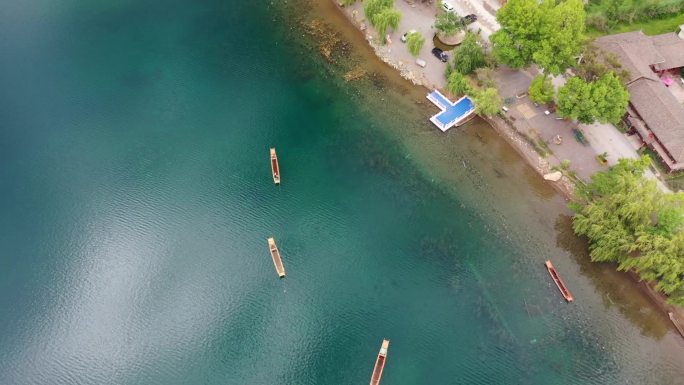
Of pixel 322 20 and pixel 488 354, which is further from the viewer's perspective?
pixel 322 20

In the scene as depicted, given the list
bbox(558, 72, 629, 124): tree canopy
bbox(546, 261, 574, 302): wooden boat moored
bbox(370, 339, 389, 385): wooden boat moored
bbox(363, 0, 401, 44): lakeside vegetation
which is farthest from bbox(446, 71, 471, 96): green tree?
bbox(370, 339, 389, 385): wooden boat moored

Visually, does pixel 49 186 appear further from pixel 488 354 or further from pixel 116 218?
pixel 488 354

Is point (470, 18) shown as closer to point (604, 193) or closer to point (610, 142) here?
point (610, 142)

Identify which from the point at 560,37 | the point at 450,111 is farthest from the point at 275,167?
the point at 560,37

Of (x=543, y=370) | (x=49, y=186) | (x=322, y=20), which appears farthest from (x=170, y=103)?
(x=543, y=370)

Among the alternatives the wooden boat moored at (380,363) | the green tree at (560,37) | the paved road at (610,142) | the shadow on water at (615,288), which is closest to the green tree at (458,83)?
the green tree at (560,37)

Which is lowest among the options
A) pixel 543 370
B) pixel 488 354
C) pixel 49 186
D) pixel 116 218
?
pixel 543 370

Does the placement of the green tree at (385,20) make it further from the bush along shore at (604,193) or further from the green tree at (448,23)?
the green tree at (448,23)
